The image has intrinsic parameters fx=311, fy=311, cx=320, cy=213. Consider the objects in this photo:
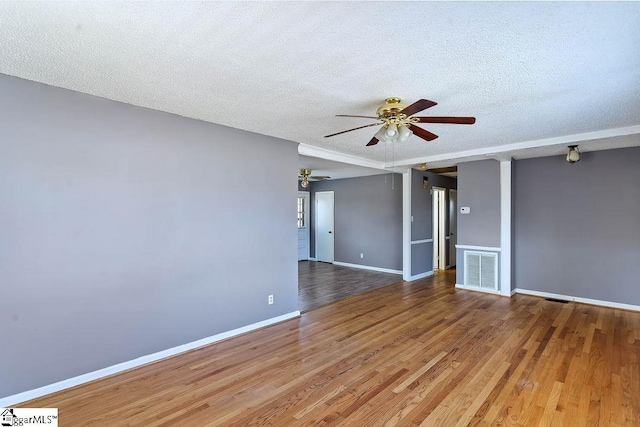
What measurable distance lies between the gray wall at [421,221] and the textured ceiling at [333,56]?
3.40 meters

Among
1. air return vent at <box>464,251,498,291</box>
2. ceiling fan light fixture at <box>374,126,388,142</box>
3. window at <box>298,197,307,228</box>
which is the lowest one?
air return vent at <box>464,251,498,291</box>

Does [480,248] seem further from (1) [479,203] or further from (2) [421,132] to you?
(2) [421,132]

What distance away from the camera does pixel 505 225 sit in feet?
17.1

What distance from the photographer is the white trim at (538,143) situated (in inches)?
141

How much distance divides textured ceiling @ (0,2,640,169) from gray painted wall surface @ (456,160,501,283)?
2223 millimetres

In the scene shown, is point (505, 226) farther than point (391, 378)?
Yes

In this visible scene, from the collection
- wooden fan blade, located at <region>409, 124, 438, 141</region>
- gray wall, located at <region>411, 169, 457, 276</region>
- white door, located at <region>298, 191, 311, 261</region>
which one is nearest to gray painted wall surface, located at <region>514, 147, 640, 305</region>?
gray wall, located at <region>411, 169, 457, 276</region>

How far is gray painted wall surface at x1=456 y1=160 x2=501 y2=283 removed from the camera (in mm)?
5340

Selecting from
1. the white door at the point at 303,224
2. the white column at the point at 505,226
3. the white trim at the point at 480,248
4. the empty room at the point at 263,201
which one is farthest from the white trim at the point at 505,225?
the white door at the point at 303,224

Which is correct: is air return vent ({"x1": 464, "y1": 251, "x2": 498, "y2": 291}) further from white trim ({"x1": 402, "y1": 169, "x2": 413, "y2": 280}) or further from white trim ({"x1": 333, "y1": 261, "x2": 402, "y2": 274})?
white trim ({"x1": 333, "y1": 261, "x2": 402, "y2": 274})

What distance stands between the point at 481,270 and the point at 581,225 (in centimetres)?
160

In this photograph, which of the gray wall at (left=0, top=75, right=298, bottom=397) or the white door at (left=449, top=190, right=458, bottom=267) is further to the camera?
the white door at (left=449, top=190, right=458, bottom=267)

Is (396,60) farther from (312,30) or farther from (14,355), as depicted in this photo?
(14,355)

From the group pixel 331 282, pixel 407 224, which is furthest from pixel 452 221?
pixel 331 282
